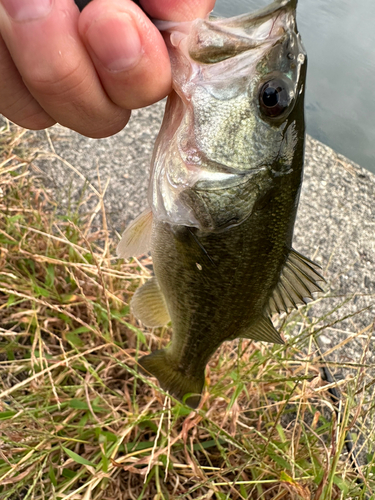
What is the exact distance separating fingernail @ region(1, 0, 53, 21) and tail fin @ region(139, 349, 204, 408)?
43.5 inches

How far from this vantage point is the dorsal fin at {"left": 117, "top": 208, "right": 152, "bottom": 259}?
116cm

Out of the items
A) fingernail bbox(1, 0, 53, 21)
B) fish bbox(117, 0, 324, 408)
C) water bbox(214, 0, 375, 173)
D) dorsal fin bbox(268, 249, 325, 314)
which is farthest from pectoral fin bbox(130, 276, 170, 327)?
water bbox(214, 0, 375, 173)

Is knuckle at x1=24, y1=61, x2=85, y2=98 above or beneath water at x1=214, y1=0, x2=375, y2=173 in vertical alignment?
above

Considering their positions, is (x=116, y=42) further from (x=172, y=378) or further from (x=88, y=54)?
(x=172, y=378)

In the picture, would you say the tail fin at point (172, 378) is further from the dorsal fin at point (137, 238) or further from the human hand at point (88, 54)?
the human hand at point (88, 54)

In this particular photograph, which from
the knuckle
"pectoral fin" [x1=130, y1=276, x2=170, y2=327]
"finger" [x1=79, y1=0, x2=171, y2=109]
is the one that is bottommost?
"pectoral fin" [x1=130, y1=276, x2=170, y2=327]

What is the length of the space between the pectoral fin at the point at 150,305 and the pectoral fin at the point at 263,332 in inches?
12.1

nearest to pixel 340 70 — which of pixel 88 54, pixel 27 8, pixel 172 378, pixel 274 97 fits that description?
pixel 274 97

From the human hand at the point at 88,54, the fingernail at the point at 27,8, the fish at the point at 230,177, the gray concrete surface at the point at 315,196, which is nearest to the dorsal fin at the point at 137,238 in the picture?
the fish at the point at 230,177

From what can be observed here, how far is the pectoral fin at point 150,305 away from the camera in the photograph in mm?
1360

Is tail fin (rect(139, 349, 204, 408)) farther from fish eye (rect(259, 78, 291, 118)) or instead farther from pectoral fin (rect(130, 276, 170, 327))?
fish eye (rect(259, 78, 291, 118))

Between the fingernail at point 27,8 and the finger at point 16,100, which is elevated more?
the fingernail at point 27,8

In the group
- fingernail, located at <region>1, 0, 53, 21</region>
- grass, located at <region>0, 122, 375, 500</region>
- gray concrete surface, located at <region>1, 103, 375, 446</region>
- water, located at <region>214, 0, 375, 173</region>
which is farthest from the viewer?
water, located at <region>214, 0, 375, 173</region>

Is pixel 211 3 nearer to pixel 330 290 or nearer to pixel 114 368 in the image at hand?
pixel 114 368
